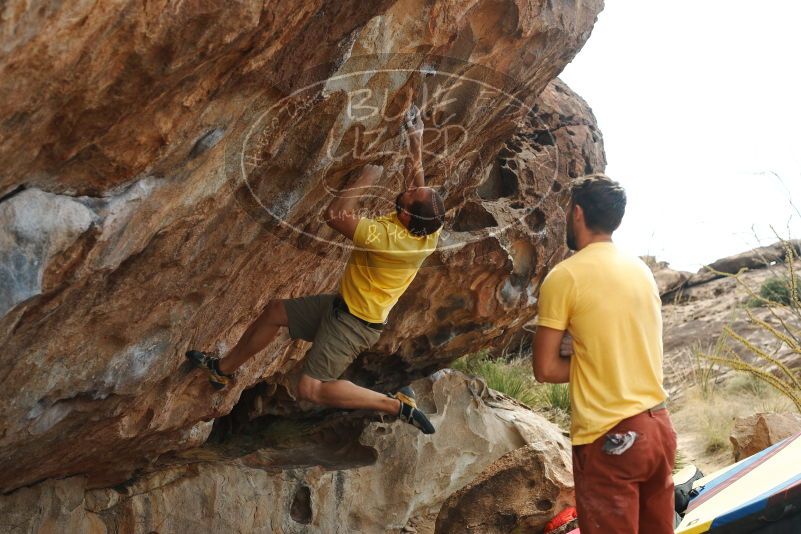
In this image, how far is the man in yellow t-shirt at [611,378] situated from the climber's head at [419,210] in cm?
125

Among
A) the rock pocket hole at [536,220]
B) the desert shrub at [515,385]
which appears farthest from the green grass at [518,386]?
→ the rock pocket hole at [536,220]

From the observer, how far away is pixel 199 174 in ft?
12.1

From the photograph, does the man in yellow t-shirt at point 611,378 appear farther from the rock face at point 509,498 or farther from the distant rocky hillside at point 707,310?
the distant rocky hillside at point 707,310

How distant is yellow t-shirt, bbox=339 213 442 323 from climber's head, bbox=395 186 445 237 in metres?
0.05

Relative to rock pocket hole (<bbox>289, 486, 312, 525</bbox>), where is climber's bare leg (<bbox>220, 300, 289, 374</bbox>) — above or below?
above

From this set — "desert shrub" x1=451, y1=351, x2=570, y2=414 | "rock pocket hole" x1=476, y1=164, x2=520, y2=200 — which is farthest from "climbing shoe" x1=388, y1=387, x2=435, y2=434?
"desert shrub" x1=451, y1=351, x2=570, y2=414

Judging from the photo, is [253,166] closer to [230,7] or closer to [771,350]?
[230,7]

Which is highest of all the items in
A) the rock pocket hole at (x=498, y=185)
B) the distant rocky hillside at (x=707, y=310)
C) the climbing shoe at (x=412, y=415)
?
the rock pocket hole at (x=498, y=185)

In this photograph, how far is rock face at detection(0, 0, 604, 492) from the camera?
9.78 feet

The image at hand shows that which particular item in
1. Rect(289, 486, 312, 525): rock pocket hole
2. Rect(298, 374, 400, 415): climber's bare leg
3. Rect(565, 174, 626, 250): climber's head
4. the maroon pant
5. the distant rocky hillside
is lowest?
the distant rocky hillside

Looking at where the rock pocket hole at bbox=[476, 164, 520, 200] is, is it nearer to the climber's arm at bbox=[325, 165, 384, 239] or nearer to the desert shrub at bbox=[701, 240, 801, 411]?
the climber's arm at bbox=[325, 165, 384, 239]

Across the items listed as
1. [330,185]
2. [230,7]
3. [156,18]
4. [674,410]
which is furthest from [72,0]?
[674,410]

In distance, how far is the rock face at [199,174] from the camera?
298cm

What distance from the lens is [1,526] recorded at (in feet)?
16.4
